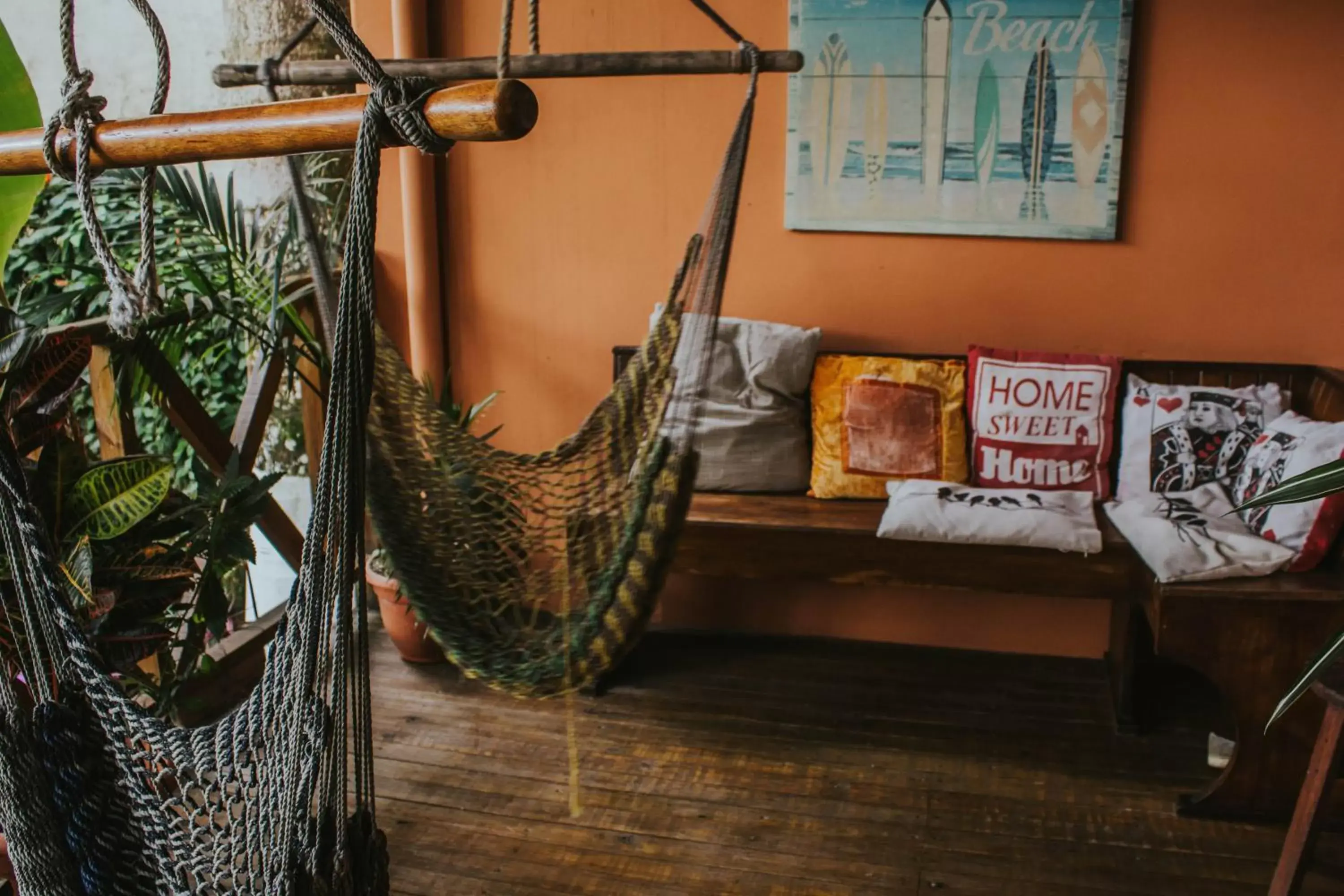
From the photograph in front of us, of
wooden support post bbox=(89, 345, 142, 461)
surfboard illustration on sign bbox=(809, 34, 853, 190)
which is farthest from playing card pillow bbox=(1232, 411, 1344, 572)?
wooden support post bbox=(89, 345, 142, 461)

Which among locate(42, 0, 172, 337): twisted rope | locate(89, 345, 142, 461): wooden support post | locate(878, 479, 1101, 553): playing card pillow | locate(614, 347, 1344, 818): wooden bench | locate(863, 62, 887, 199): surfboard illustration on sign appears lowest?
locate(614, 347, 1344, 818): wooden bench

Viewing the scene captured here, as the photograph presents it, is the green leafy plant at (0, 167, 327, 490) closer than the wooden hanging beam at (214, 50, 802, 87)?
No

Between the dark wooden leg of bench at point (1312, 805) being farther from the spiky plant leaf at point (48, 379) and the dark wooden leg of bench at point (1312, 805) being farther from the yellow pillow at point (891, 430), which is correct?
the spiky plant leaf at point (48, 379)

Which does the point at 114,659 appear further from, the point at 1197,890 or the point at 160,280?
the point at 1197,890

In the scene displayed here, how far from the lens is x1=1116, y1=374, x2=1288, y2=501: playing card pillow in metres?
2.64

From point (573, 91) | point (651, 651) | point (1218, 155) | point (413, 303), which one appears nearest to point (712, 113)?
point (573, 91)

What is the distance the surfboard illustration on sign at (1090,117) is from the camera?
267cm

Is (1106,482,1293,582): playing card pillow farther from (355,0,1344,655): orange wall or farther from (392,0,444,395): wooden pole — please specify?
(392,0,444,395): wooden pole

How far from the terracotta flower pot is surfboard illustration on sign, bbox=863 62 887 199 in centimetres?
162

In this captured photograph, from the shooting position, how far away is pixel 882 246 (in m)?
2.91

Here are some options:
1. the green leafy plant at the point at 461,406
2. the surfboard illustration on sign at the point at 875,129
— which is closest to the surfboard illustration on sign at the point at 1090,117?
the surfboard illustration on sign at the point at 875,129

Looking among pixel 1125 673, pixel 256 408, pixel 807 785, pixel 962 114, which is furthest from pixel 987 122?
pixel 256 408

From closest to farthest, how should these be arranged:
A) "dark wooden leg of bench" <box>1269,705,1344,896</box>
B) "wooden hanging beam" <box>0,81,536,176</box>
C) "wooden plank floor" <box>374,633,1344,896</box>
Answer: "wooden hanging beam" <box>0,81,536,176</box> < "dark wooden leg of bench" <box>1269,705,1344,896</box> < "wooden plank floor" <box>374,633,1344,896</box>

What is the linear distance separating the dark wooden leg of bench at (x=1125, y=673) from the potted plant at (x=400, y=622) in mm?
1703
